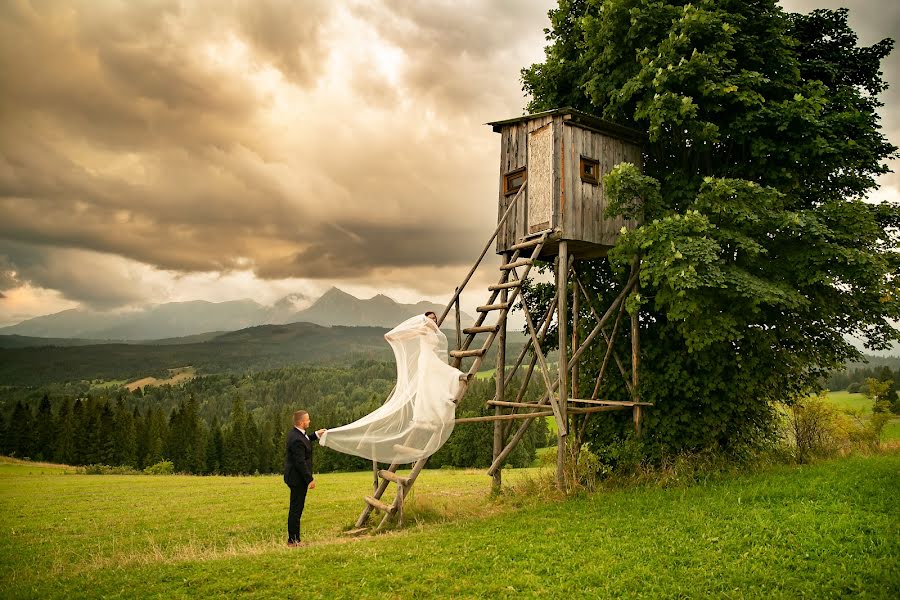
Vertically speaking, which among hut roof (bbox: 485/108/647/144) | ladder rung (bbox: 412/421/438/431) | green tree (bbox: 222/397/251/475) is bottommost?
green tree (bbox: 222/397/251/475)

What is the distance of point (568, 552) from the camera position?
893cm

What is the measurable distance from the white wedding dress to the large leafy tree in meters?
5.32

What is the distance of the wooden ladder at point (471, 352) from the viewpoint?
40.1ft

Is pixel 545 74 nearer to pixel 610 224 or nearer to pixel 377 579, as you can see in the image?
pixel 610 224

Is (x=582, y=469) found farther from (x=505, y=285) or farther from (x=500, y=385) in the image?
(x=505, y=285)

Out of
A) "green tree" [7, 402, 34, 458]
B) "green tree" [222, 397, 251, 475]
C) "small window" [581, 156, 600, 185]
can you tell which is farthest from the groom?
Answer: "green tree" [7, 402, 34, 458]

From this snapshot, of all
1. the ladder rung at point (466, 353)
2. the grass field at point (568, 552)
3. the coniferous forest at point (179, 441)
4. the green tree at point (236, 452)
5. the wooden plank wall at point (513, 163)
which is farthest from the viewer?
the green tree at point (236, 452)

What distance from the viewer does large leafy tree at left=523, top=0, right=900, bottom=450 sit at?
494 inches

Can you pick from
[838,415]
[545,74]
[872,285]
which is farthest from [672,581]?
[838,415]

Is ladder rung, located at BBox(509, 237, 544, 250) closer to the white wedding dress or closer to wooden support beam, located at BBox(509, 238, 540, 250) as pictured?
wooden support beam, located at BBox(509, 238, 540, 250)

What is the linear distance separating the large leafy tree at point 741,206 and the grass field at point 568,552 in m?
2.73

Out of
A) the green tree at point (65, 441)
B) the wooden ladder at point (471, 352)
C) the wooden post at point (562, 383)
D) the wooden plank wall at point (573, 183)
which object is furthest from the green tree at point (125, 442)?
the wooden post at point (562, 383)

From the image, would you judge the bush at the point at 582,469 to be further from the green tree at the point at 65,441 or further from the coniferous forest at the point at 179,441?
the green tree at the point at 65,441

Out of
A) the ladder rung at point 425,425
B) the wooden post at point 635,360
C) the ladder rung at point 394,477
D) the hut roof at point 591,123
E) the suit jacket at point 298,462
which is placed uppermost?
the hut roof at point 591,123
